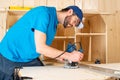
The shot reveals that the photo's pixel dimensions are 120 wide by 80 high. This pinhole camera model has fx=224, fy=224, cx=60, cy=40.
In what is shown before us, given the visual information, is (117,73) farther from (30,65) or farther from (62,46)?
(62,46)

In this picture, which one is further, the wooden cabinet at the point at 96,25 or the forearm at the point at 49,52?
the wooden cabinet at the point at 96,25

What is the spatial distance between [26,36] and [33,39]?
0.23 feet

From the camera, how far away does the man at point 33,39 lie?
178 centimetres

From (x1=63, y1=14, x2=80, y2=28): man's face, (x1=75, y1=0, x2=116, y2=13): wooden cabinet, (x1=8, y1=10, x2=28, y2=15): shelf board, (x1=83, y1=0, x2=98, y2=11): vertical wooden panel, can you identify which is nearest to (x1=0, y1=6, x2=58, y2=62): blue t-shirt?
(x1=63, y1=14, x2=80, y2=28): man's face

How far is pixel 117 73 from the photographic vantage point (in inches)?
52.5

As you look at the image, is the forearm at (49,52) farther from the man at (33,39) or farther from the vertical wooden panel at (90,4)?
the vertical wooden panel at (90,4)

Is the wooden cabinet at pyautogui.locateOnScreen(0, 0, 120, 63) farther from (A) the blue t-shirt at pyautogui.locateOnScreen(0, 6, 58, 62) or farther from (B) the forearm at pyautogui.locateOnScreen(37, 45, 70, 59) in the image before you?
(B) the forearm at pyautogui.locateOnScreen(37, 45, 70, 59)

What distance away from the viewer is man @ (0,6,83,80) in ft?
5.85

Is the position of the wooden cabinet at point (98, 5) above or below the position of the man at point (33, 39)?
above

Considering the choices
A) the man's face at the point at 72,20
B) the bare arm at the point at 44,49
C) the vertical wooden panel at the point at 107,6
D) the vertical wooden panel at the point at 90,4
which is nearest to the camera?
the bare arm at the point at 44,49

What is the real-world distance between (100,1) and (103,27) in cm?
39

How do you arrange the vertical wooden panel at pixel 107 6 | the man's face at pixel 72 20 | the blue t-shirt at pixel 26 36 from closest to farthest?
the blue t-shirt at pixel 26 36 → the man's face at pixel 72 20 → the vertical wooden panel at pixel 107 6

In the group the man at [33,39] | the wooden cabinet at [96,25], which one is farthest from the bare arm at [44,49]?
the wooden cabinet at [96,25]

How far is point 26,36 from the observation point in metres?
1.92
